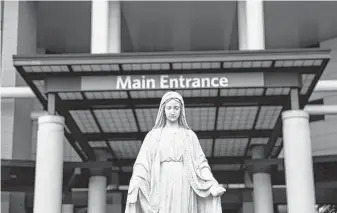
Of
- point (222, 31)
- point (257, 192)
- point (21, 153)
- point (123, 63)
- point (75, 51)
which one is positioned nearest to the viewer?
point (123, 63)

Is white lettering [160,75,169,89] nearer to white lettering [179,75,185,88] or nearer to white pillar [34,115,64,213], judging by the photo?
white lettering [179,75,185,88]

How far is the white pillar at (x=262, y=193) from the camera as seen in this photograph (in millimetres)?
20766

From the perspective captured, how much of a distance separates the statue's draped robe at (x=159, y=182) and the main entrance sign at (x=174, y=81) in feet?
22.9

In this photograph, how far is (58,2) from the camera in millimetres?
25734

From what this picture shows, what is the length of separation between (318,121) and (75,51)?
11.4 m

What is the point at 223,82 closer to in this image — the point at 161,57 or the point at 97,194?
the point at 161,57

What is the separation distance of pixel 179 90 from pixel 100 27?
260 inches

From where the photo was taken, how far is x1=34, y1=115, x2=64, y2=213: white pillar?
1677 cm

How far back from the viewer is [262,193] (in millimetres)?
21031

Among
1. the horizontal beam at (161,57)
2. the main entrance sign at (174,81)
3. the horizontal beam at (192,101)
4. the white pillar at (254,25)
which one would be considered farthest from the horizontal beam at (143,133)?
the horizontal beam at (161,57)

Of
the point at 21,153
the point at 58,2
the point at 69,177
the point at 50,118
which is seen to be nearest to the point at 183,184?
the point at 50,118

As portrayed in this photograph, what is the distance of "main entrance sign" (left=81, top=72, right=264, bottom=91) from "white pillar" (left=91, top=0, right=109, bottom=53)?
5.72 meters

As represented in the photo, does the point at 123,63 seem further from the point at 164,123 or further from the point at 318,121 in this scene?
the point at 318,121

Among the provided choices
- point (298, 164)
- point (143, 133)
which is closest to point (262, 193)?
point (143, 133)
